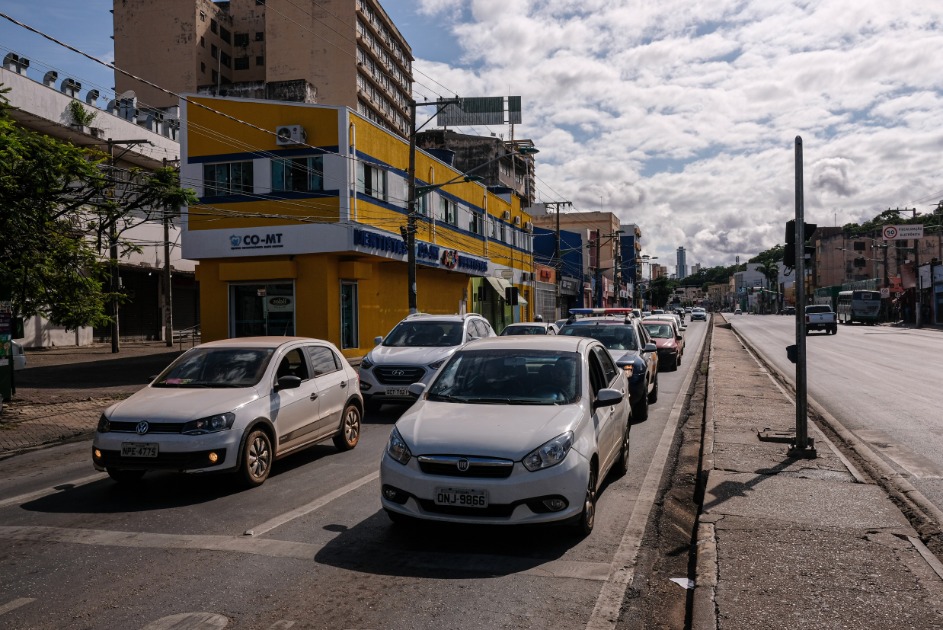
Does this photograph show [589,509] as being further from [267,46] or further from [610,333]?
[267,46]

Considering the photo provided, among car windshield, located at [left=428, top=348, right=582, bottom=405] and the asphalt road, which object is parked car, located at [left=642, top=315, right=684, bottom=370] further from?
car windshield, located at [left=428, top=348, right=582, bottom=405]

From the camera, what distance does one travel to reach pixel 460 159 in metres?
72.2

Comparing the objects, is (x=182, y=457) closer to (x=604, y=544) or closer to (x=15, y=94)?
(x=604, y=544)

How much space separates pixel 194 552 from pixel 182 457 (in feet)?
5.71

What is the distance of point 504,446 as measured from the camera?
17.9 feet

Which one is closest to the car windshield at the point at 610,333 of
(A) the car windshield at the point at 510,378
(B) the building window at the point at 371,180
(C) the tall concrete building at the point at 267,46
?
(A) the car windshield at the point at 510,378

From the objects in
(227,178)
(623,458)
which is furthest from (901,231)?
(623,458)

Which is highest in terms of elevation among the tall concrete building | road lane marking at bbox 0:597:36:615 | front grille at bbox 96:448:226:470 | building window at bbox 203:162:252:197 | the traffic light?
the tall concrete building

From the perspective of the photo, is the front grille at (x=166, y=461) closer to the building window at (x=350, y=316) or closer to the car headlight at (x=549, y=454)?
the car headlight at (x=549, y=454)

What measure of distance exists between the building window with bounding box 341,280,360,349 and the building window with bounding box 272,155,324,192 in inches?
150

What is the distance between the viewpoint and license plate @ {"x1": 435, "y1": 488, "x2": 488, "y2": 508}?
5.32 meters

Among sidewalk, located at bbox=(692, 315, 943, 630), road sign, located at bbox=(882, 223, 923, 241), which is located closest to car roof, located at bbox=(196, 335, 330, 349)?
sidewalk, located at bbox=(692, 315, 943, 630)

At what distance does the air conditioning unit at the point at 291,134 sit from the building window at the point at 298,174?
73cm

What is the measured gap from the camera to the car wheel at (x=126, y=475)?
761 cm
